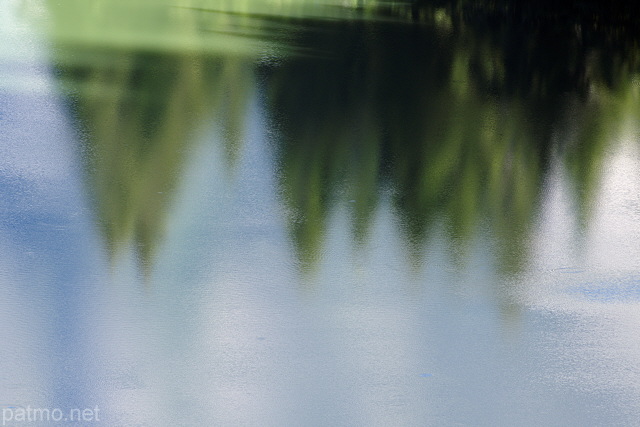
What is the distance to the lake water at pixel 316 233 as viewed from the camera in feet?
8.69

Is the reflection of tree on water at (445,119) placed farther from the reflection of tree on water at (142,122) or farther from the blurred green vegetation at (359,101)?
the reflection of tree on water at (142,122)

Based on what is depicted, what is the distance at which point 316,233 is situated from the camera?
356 cm

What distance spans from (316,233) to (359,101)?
163 cm

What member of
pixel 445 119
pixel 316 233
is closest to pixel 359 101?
pixel 445 119

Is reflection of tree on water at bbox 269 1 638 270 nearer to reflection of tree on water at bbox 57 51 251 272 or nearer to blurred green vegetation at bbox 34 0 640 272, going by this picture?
blurred green vegetation at bbox 34 0 640 272

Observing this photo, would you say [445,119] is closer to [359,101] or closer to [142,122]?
[359,101]

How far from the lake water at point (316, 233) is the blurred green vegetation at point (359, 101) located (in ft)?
0.05

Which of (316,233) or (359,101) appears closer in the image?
(316,233)

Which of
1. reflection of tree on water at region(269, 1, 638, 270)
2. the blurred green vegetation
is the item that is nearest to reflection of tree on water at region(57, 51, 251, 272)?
the blurred green vegetation

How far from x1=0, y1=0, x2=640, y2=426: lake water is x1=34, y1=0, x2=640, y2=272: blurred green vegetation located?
0.02m

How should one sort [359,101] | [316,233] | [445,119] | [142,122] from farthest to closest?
1. [359,101]
2. [445,119]
3. [142,122]
4. [316,233]

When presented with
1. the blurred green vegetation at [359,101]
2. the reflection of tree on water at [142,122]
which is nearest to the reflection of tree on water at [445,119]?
the blurred green vegetation at [359,101]

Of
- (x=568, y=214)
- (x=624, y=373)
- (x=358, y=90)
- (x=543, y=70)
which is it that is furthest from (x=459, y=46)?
(x=624, y=373)

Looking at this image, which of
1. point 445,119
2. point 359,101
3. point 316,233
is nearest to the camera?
point 316,233
